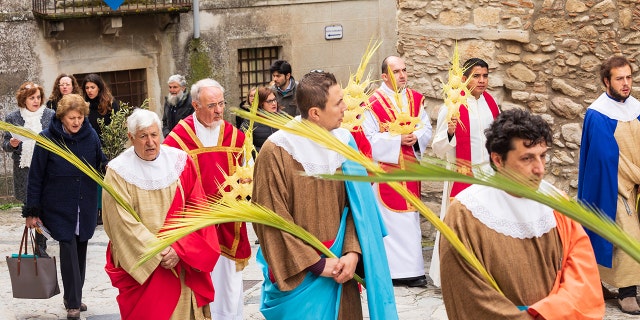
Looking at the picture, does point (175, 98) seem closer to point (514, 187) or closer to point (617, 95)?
point (617, 95)

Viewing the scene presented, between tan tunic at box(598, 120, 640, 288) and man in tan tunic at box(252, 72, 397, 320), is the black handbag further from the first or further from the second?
tan tunic at box(598, 120, 640, 288)

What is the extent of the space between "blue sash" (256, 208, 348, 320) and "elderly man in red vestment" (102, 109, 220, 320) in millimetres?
805

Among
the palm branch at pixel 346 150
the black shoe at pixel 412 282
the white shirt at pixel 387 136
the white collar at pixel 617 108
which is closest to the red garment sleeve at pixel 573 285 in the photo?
the palm branch at pixel 346 150

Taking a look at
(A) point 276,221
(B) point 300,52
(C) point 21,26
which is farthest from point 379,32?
(A) point 276,221

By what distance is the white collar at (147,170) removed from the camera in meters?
6.63

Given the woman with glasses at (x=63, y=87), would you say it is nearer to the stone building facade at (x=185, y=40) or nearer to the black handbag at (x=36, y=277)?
the black handbag at (x=36, y=277)

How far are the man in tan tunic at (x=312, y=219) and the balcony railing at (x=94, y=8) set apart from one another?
1131 cm

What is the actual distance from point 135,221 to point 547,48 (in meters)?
4.71

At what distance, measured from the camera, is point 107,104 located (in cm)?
1182

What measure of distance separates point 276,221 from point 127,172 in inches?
64.4

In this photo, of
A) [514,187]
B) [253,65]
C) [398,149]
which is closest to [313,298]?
[514,187]

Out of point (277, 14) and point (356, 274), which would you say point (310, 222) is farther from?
point (277, 14)

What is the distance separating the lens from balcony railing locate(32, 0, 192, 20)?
16.8 meters

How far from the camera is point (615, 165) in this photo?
8047mm
